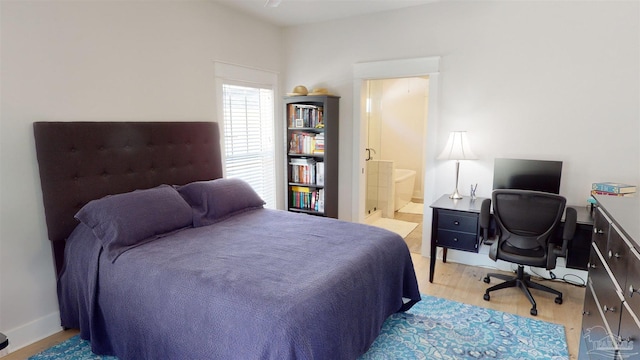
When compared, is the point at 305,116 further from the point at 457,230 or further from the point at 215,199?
the point at 457,230

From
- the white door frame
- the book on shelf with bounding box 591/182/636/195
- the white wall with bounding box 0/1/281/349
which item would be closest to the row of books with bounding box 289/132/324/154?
the white door frame

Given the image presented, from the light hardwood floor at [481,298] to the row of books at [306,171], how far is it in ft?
4.75

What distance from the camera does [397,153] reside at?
6773 millimetres

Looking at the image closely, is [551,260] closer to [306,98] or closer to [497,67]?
[497,67]

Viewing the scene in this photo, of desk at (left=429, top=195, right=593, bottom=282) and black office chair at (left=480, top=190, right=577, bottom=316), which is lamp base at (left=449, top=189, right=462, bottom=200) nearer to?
desk at (left=429, top=195, right=593, bottom=282)

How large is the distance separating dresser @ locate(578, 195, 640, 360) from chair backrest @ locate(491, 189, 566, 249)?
67cm

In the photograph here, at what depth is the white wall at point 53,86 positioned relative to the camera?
224 cm

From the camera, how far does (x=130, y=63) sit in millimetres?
2842

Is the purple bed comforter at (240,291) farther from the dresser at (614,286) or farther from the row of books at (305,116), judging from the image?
the row of books at (305,116)

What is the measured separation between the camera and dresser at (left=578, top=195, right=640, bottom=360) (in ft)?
4.16

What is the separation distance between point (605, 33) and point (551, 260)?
1864 millimetres

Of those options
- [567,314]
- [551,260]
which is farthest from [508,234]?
[567,314]

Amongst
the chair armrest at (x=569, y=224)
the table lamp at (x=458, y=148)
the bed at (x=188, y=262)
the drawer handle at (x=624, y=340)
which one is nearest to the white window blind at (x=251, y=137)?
the bed at (x=188, y=262)

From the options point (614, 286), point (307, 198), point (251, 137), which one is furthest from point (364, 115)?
point (614, 286)
